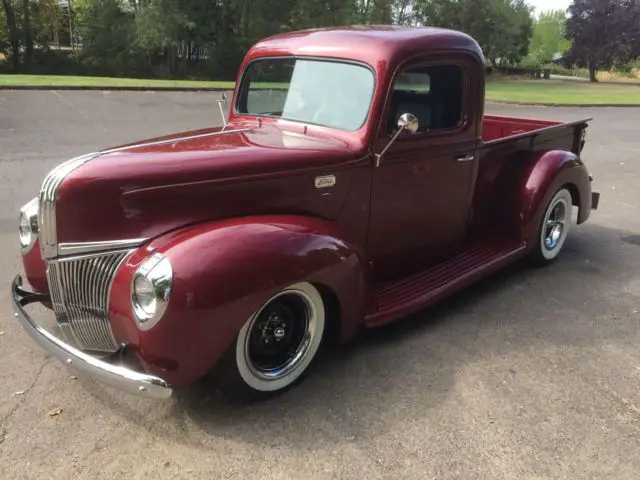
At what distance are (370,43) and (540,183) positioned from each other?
188 cm

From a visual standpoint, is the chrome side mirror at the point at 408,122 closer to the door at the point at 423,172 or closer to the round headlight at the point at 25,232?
the door at the point at 423,172

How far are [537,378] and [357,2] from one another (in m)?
44.7

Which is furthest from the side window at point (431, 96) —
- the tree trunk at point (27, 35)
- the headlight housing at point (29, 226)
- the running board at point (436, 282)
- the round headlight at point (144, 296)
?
the tree trunk at point (27, 35)

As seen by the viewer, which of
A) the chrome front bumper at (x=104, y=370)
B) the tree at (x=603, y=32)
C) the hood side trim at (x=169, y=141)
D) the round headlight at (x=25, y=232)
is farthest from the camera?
the tree at (x=603, y=32)

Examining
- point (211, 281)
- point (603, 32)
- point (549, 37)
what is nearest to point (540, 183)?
point (211, 281)

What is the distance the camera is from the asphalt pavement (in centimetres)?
254

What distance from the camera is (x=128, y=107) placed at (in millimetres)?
14125

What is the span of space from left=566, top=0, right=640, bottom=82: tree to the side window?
152ft

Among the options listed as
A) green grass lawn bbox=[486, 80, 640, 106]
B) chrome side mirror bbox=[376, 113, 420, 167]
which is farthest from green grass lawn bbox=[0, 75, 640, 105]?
chrome side mirror bbox=[376, 113, 420, 167]

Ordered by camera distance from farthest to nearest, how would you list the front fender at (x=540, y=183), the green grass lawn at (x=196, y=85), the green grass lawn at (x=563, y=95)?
the green grass lawn at (x=563, y=95) → the green grass lawn at (x=196, y=85) → the front fender at (x=540, y=183)

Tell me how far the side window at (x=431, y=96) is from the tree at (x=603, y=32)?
46293 mm

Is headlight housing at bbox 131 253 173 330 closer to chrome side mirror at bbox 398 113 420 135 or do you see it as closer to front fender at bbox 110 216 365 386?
front fender at bbox 110 216 365 386

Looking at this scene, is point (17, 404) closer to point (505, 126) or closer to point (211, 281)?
point (211, 281)

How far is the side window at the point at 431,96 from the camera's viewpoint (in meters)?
3.57
